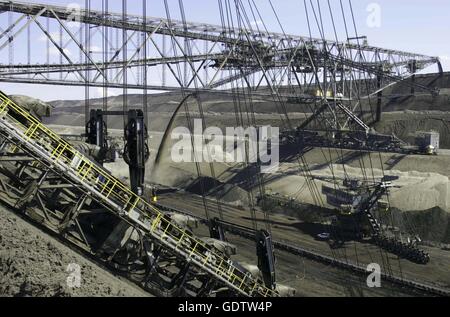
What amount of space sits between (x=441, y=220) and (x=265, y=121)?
49502 mm

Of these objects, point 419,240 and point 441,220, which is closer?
point 419,240

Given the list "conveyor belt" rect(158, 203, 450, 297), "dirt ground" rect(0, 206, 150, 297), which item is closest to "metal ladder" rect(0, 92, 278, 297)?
"dirt ground" rect(0, 206, 150, 297)

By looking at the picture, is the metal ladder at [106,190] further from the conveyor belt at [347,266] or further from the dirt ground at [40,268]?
the conveyor belt at [347,266]

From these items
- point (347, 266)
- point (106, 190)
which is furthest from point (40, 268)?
point (347, 266)

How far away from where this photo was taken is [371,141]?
168 ft

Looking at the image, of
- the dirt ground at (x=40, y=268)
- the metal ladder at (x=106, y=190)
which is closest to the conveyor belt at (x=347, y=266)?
the metal ladder at (x=106, y=190)

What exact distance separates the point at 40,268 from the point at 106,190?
2260 millimetres

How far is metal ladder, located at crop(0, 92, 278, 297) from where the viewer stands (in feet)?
33.5

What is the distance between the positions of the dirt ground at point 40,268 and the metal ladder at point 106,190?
134cm

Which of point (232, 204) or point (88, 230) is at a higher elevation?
point (88, 230)

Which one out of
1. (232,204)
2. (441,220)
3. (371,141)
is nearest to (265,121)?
(371,141)

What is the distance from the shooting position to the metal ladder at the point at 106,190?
33.5 feet

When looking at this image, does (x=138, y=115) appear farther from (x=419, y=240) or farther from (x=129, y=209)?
(x=419, y=240)

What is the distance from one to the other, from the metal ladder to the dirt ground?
4.40 ft
